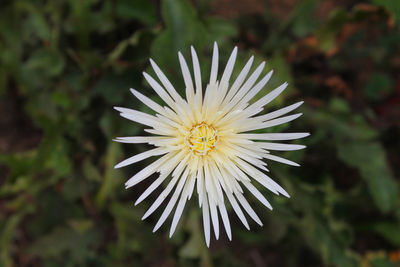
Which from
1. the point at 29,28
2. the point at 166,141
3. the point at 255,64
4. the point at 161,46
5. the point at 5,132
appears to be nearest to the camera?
the point at 166,141

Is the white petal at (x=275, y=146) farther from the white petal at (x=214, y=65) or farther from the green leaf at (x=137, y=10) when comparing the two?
the green leaf at (x=137, y=10)

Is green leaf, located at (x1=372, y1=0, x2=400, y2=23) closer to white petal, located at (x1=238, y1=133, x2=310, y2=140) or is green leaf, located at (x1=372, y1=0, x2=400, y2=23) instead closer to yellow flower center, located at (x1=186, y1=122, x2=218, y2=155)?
white petal, located at (x1=238, y1=133, x2=310, y2=140)

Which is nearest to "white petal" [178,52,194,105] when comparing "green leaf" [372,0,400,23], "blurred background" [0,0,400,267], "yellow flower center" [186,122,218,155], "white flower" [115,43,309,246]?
"white flower" [115,43,309,246]

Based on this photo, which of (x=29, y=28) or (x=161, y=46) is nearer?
(x=161, y=46)

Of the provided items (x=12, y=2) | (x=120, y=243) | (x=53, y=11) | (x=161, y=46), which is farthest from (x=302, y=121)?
(x=12, y=2)

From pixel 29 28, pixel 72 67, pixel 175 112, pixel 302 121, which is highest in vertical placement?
pixel 29 28

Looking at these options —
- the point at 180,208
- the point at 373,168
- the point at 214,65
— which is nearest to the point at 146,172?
the point at 180,208

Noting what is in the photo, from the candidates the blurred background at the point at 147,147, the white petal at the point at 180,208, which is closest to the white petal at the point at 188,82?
the white petal at the point at 180,208

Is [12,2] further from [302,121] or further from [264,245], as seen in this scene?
[264,245]
